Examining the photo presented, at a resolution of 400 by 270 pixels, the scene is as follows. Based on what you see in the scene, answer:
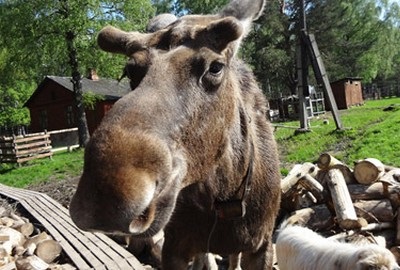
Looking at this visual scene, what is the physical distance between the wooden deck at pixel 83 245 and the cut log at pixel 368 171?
3868 millimetres

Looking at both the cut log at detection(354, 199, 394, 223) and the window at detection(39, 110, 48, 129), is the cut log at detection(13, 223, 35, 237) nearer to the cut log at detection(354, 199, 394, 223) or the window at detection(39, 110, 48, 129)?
the cut log at detection(354, 199, 394, 223)

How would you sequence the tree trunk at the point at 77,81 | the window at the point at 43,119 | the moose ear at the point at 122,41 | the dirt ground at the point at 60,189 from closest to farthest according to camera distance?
the moose ear at the point at 122,41 < the dirt ground at the point at 60,189 < the tree trunk at the point at 77,81 < the window at the point at 43,119

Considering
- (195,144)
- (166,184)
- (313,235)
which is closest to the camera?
(166,184)

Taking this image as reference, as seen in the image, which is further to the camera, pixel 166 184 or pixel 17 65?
pixel 17 65

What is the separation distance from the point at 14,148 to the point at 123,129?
22448 millimetres

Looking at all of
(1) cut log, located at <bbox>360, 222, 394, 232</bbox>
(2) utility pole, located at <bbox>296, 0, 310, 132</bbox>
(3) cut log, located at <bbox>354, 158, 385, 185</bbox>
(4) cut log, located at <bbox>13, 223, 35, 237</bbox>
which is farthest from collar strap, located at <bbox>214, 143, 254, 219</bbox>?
(2) utility pole, located at <bbox>296, 0, 310, 132</bbox>

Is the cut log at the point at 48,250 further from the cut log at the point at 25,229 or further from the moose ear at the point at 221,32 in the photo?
the moose ear at the point at 221,32

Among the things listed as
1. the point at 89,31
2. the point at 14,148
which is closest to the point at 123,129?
the point at 14,148

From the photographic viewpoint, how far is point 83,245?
6199 mm

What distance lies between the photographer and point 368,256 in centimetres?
288

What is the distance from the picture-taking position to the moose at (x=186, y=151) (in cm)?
176

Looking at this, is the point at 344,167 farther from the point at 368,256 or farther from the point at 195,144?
the point at 195,144

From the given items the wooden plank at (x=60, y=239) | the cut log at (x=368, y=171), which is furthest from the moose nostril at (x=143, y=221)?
the cut log at (x=368, y=171)

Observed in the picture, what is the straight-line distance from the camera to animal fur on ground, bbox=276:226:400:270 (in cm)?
288
